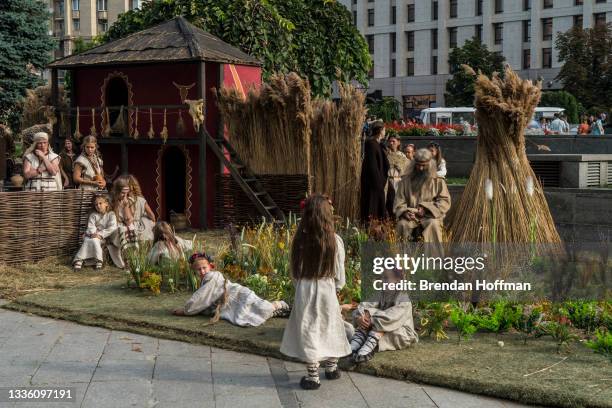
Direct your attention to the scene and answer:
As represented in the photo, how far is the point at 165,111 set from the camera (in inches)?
747

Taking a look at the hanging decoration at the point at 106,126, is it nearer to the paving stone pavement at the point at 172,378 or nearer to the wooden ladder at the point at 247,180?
the wooden ladder at the point at 247,180

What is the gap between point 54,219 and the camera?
14.2m

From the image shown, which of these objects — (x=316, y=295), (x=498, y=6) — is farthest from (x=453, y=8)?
(x=316, y=295)

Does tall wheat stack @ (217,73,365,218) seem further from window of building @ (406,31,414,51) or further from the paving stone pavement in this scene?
window of building @ (406,31,414,51)

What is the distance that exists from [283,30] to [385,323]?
20.3 m

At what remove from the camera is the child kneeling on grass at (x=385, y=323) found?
849 centimetres

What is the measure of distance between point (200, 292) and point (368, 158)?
5411mm

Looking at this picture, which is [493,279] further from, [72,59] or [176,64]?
[72,59]

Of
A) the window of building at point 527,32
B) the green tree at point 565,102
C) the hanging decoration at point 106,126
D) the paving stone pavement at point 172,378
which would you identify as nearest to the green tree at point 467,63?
the window of building at point 527,32

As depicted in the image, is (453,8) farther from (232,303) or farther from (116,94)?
(232,303)

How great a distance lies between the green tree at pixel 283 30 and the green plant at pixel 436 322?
17876 millimetres

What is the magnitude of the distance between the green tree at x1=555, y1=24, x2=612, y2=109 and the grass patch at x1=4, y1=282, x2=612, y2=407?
54144 millimetres

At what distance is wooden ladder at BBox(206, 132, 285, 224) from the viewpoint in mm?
17797

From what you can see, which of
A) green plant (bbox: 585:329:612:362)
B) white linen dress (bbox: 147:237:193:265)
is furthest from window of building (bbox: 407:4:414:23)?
green plant (bbox: 585:329:612:362)
